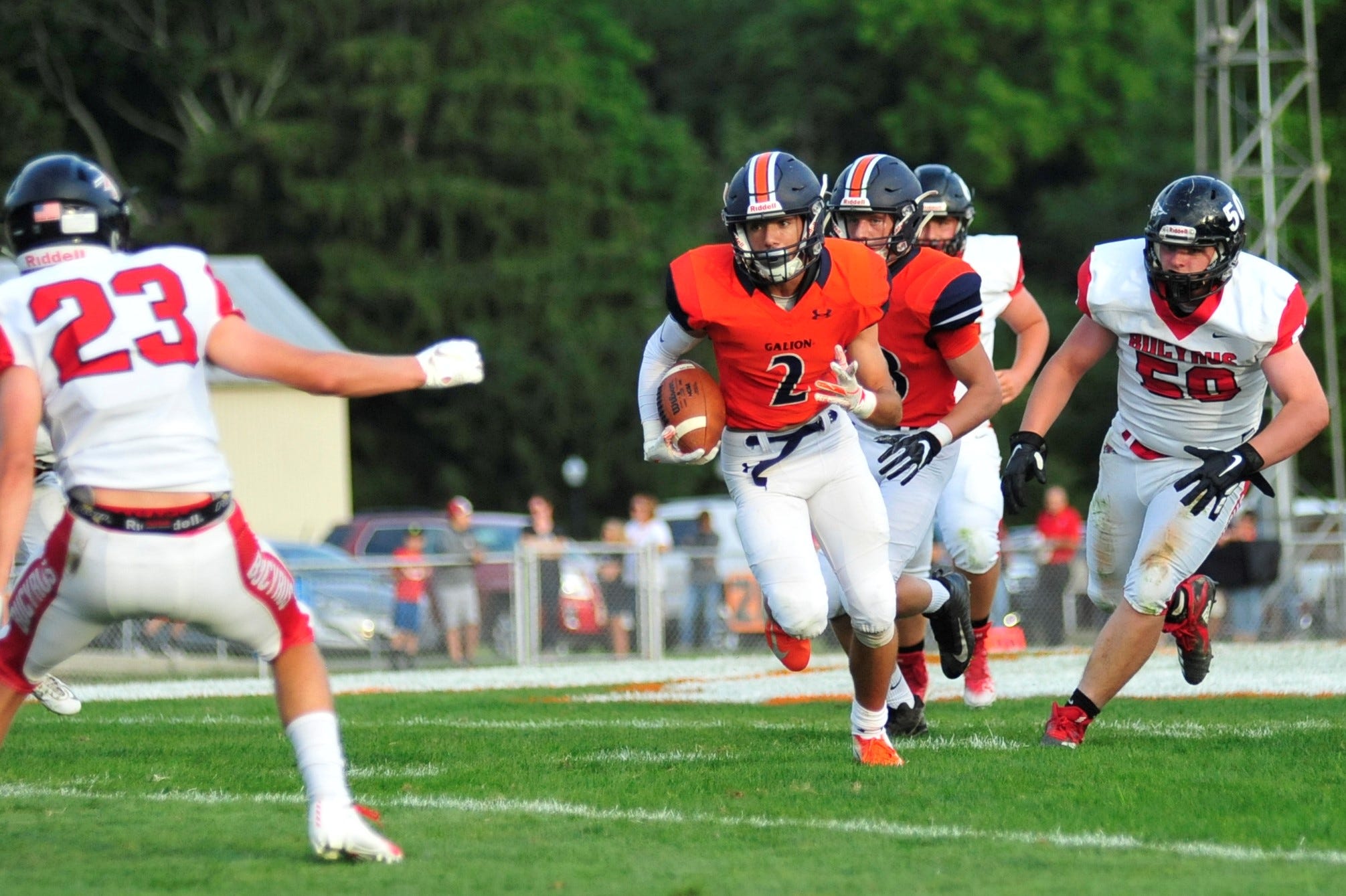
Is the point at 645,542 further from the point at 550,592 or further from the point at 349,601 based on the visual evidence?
the point at 349,601

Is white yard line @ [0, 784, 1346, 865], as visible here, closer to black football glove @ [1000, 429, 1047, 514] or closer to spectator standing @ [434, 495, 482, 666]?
black football glove @ [1000, 429, 1047, 514]

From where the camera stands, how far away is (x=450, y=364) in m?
4.83

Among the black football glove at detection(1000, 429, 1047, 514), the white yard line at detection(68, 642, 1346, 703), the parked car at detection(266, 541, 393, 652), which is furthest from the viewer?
the parked car at detection(266, 541, 393, 652)

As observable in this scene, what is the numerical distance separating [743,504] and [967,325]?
1.15 metres

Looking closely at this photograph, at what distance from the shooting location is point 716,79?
1900 inches

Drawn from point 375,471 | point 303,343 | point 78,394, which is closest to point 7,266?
point 303,343

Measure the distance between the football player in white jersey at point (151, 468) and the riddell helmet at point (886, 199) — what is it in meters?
2.95

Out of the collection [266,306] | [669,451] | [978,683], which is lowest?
[978,683]

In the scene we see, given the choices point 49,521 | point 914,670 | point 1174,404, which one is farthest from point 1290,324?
point 49,521

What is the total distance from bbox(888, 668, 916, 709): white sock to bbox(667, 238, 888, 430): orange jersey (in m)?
1.35

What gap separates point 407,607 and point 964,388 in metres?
7.53

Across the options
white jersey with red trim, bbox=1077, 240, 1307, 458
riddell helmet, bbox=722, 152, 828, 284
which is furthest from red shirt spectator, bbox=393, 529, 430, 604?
riddell helmet, bbox=722, 152, 828, 284

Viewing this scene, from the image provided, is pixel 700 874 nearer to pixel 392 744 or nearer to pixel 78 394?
pixel 78 394

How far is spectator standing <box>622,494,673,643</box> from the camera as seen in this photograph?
15.7 m
